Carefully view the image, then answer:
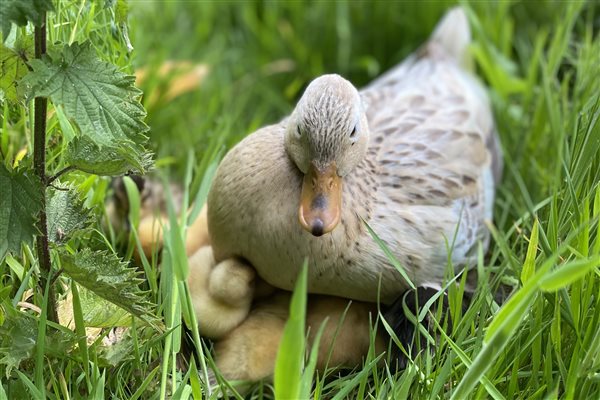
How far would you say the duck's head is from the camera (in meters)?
1.67

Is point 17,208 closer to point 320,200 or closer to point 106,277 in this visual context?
point 106,277

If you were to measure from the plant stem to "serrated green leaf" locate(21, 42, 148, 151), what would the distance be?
0.14ft

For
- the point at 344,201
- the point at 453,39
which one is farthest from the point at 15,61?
the point at 453,39

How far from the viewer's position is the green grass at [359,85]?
152 cm

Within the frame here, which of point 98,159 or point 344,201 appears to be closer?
point 98,159

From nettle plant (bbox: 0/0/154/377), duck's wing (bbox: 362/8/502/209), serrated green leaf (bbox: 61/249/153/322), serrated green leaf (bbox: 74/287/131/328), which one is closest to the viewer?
nettle plant (bbox: 0/0/154/377)

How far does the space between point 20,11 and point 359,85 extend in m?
2.00

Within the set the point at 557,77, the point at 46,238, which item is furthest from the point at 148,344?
the point at 557,77

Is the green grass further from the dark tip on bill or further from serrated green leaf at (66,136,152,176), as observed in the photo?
the dark tip on bill

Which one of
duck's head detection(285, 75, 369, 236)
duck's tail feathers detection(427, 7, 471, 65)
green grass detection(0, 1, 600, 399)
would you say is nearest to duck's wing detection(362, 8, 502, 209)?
duck's tail feathers detection(427, 7, 471, 65)

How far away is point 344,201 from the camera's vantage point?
180cm

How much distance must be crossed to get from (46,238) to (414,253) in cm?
80

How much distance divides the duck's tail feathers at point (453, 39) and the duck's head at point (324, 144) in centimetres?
109

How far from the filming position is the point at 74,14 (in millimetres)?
1770
